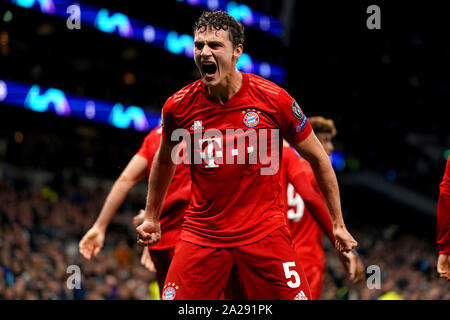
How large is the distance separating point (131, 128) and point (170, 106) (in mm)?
16475

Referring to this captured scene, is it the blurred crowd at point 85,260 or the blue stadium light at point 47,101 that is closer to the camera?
the blurred crowd at point 85,260

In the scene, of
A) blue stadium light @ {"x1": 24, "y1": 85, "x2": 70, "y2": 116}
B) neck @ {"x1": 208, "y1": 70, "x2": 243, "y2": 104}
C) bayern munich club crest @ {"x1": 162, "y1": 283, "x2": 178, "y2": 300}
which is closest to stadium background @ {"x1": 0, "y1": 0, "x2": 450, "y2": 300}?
blue stadium light @ {"x1": 24, "y1": 85, "x2": 70, "y2": 116}

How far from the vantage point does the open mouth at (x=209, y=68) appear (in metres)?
3.88

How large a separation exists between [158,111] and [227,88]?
17466mm

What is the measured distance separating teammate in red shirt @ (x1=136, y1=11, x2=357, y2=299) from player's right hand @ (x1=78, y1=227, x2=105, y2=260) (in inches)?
52.4

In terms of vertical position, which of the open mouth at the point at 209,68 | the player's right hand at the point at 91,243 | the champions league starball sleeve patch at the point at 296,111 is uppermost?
the open mouth at the point at 209,68

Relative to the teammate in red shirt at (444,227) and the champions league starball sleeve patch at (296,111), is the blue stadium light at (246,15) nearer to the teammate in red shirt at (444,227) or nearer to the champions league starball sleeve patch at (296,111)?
the teammate in red shirt at (444,227)

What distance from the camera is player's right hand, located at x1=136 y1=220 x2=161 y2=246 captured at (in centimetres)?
411

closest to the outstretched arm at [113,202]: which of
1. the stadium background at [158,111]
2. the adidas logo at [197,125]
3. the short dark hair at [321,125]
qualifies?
the adidas logo at [197,125]

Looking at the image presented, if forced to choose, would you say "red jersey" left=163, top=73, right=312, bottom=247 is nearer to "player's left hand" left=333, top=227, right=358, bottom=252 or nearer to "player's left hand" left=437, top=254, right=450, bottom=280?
"player's left hand" left=333, top=227, right=358, bottom=252

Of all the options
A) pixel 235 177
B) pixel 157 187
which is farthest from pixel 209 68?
pixel 157 187

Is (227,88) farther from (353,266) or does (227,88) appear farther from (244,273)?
(353,266)

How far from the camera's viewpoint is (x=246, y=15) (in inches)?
865

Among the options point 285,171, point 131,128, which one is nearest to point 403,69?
point 131,128
